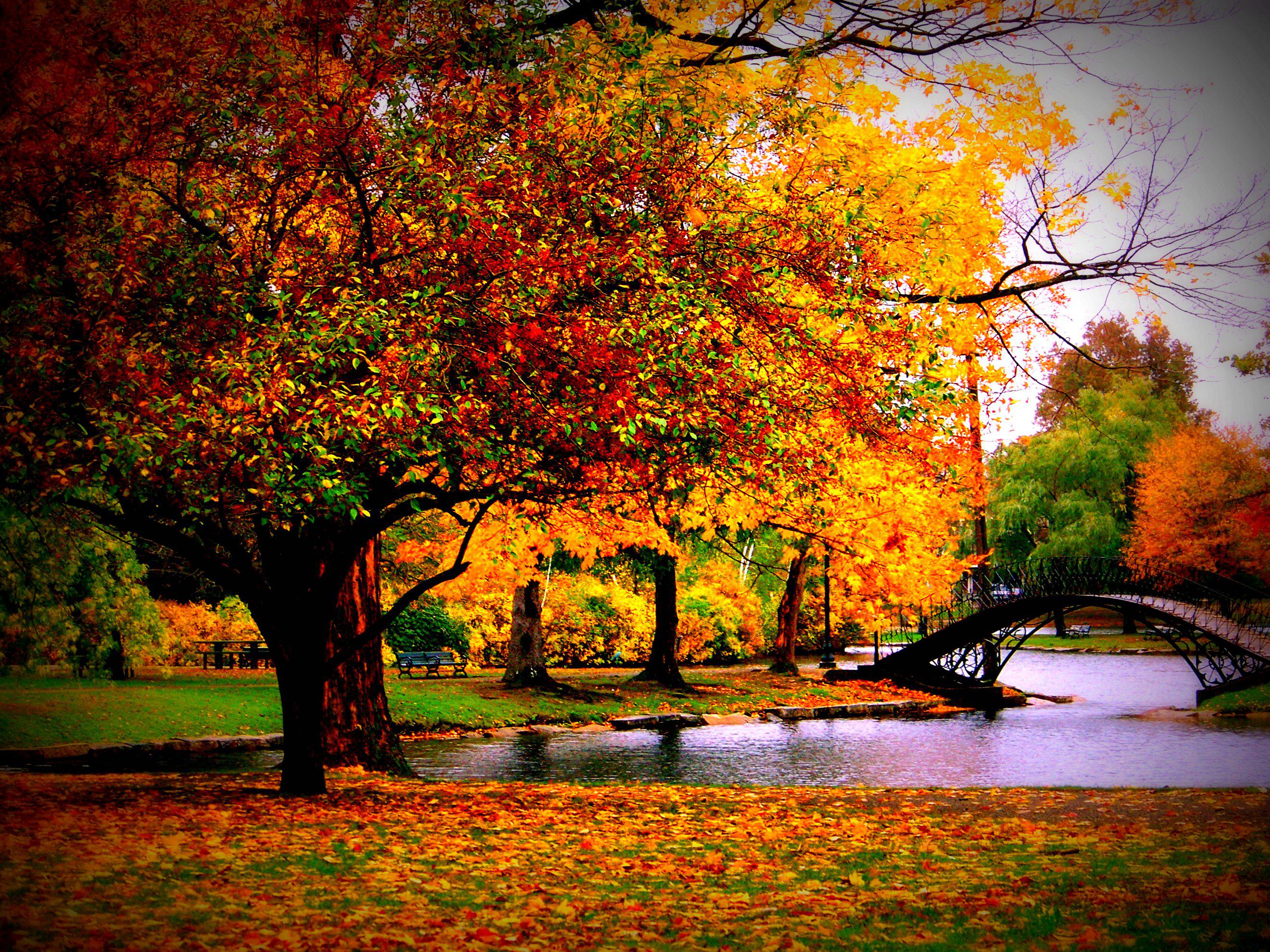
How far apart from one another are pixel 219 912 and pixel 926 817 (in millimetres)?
6456

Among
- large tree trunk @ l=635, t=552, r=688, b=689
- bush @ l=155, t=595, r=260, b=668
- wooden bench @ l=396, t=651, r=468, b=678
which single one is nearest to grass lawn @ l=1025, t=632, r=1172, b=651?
large tree trunk @ l=635, t=552, r=688, b=689

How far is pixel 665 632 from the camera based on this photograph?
2705 cm

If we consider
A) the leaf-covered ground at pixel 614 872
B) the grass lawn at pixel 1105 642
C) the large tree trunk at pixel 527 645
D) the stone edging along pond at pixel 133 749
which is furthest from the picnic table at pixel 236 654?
the grass lawn at pixel 1105 642

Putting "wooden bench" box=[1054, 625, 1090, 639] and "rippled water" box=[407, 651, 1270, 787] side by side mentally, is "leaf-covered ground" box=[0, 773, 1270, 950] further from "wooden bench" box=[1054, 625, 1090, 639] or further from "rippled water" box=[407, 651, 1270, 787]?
"wooden bench" box=[1054, 625, 1090, 639]

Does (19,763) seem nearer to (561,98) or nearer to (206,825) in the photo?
(206,825)

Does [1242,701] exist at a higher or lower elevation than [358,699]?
lower

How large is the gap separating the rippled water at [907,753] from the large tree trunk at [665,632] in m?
4.81

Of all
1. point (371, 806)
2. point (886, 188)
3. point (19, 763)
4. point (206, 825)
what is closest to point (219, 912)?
point (206, 825)

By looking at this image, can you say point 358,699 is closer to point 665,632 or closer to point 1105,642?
point 665,632

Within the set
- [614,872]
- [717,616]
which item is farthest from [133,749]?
[717,616]

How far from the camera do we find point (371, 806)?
927cm

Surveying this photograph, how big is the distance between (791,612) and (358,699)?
2272 centimetres

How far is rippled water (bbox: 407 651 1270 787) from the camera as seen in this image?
14.5m

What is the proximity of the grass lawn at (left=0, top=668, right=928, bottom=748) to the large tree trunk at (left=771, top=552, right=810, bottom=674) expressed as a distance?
5.89 ft
